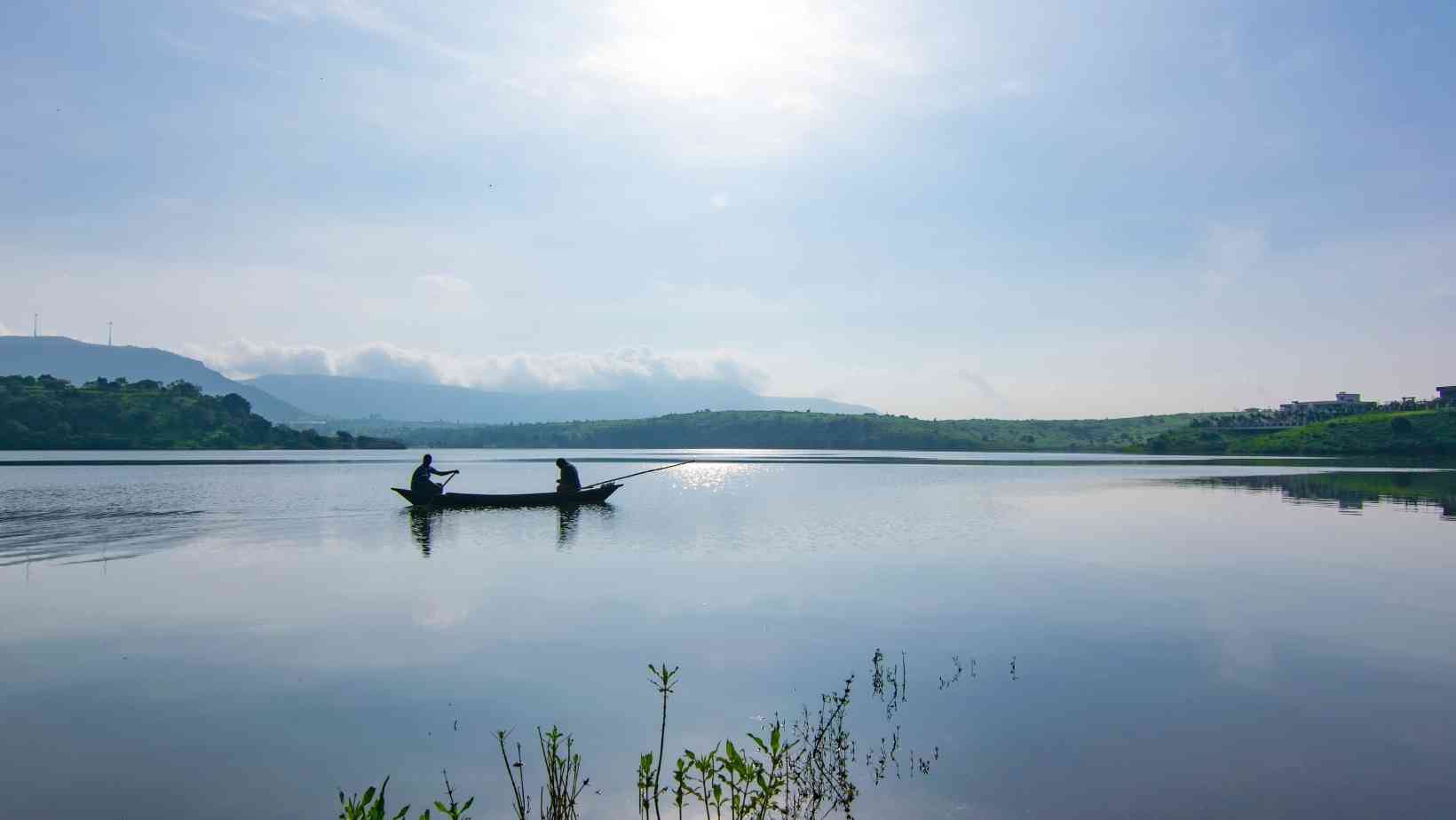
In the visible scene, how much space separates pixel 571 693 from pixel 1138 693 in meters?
10.4

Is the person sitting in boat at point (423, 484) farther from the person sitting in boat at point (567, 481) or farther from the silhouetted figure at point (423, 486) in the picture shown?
the person sitting in boat at point (567, 481)

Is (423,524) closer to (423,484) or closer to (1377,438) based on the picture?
(423,484)

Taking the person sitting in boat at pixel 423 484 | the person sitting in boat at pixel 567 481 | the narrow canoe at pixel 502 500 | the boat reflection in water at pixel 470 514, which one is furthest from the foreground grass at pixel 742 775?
the person sitting in boat at pixel 423 484

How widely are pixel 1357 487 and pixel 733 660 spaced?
254ft

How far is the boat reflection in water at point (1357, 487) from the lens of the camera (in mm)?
56344

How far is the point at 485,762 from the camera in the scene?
481 inches

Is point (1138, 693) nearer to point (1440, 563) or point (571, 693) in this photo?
point (571, 693)

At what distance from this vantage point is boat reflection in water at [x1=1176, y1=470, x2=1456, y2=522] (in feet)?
185

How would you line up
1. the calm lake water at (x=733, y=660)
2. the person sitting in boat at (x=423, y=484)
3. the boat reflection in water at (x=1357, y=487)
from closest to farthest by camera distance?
1. the calm lake water at (x=733, y=660)
2. the person sitting in boat at (x=423, y=484)
3. the boat reflection in water at (x=1357, y=487)

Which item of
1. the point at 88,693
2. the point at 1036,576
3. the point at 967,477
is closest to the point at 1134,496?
the point at 967,477

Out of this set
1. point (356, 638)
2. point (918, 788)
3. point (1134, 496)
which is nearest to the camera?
point (918, 788)

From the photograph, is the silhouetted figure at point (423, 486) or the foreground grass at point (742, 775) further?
the silhouetted figure at point (423, 486)

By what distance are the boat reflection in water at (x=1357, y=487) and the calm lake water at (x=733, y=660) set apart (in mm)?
17836

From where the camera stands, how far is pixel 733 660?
1781 centimetres
